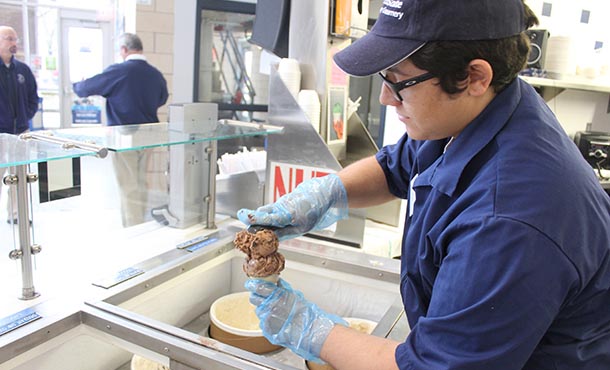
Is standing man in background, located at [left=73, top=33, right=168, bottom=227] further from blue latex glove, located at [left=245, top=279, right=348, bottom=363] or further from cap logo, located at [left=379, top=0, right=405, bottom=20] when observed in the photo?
cap logo, located at [left=379, top=0, right=405, bottom=20]

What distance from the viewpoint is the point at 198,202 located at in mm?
1688

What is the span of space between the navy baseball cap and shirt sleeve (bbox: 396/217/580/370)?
0.96ft

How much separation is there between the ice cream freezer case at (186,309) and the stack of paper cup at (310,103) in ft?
1.83

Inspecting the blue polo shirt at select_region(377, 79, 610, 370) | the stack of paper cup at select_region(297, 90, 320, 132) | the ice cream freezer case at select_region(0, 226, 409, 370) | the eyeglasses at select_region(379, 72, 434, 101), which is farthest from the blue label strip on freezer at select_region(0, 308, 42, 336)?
the stack of paper cup at select_region(297, 90, 320, 132)

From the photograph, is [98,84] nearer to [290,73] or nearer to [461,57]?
[290,73]

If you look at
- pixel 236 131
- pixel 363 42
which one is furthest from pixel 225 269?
pixel 363 42

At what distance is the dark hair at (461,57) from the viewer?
77cm

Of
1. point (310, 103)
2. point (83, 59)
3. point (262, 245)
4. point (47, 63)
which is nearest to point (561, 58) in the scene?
point (310, 103)

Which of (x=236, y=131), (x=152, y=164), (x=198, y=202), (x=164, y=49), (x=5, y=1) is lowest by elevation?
(x=152, y=164)

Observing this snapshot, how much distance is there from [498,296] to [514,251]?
0.07 m

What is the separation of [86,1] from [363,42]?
25.3 ft

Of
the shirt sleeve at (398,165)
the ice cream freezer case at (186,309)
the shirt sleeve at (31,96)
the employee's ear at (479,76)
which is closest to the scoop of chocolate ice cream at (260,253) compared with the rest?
the ice cream freezer case at (186,309)

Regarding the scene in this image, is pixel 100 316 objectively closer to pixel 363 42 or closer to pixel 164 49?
pixel 363 42

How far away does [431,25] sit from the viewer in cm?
77
